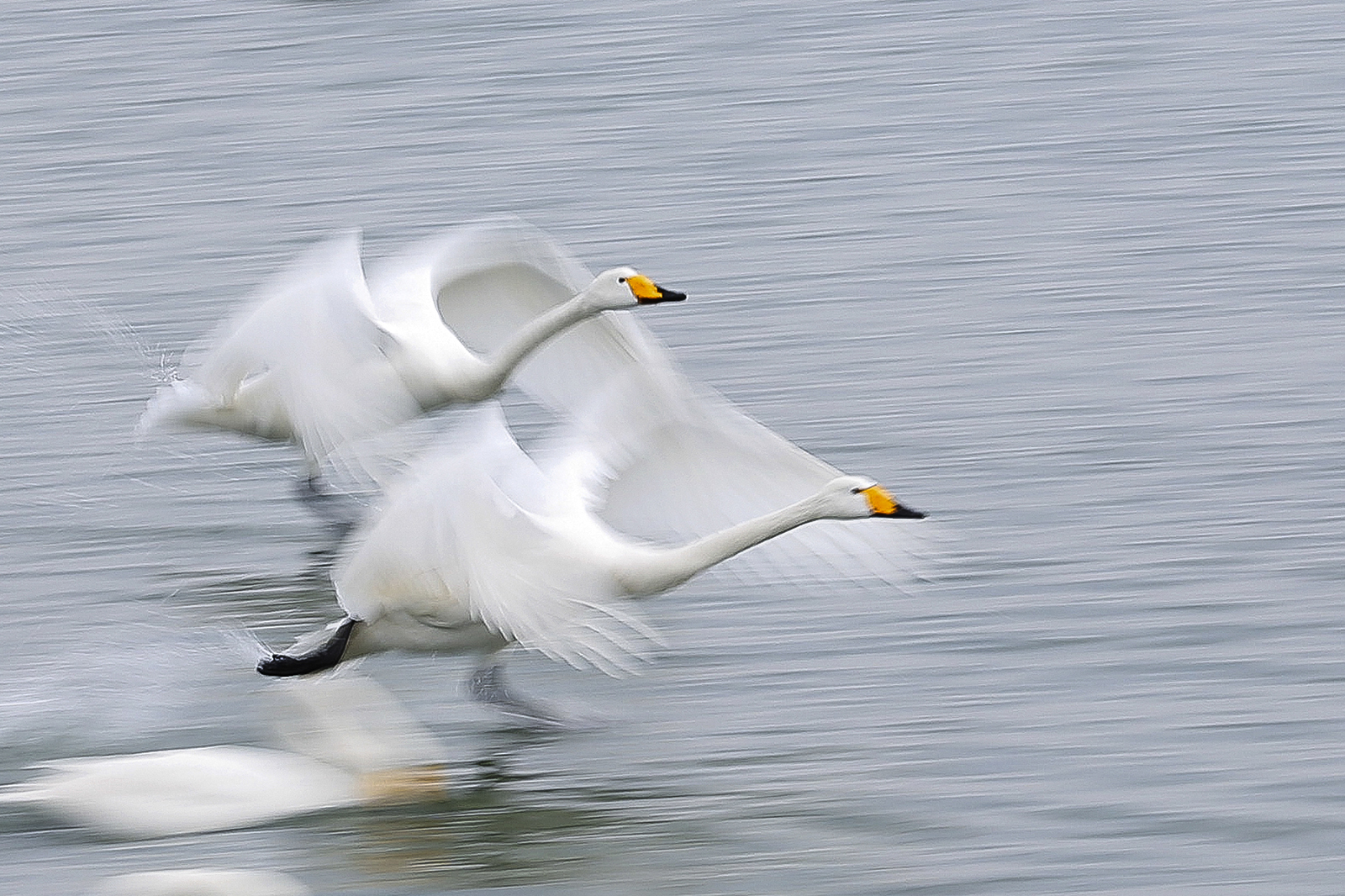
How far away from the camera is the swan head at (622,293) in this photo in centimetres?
849

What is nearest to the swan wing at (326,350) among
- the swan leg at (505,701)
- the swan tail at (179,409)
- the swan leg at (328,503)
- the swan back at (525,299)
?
the swan back at (525,299)

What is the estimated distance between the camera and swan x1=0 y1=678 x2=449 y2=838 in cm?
691

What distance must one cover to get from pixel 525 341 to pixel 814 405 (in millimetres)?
1923

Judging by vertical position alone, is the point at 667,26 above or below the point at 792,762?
above

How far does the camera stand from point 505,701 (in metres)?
7.61

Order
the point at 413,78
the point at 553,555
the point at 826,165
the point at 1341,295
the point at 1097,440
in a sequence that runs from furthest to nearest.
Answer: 1. the point at 413,78
2. the point at 826,165
3. the point at 1341,295
4. the point at 1097,440
5. the point at 553,555

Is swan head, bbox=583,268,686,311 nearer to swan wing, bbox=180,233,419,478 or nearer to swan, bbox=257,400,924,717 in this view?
swan wing, bbox=180,233,419,478

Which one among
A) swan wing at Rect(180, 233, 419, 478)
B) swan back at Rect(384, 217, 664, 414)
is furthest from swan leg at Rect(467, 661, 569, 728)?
swan back at Rect(384, 217, 664, 414)

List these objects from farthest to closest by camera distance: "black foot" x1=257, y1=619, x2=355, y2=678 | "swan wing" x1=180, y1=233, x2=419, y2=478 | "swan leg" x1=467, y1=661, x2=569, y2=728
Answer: "swan wing" x1=180, y1=233, x2=419, y2=478, "swan leg" x1=467, y1=661, x2=569, y2=728, "black foot" x1=257, y1=619, x2=355, y2=678

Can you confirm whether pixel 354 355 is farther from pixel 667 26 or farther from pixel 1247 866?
pixel 667 26

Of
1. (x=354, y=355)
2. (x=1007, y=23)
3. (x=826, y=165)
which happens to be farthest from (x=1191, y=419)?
(x=1007, y=23)

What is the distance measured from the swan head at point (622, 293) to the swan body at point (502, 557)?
1080 mm

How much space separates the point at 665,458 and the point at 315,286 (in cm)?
139

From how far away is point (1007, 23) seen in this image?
16484 millimetres
